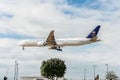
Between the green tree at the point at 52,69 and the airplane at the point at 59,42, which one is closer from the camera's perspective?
the airplane at the point at 59,42

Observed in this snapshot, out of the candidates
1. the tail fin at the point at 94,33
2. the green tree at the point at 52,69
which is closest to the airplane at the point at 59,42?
the tail fin at the point at 94,33

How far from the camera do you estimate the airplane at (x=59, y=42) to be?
98.8 meters

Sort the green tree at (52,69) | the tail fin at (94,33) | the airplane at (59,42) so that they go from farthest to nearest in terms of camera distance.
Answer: the green tree at (52,69) < the tail fin at (94,33) < the airplane at (59,42)

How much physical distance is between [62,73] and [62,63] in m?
4.77

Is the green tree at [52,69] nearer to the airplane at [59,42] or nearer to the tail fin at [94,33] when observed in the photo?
the airplane at [59,42]

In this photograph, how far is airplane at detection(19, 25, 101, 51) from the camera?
9882cm

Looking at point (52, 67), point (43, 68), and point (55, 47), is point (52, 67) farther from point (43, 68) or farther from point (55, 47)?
point (55, 47)

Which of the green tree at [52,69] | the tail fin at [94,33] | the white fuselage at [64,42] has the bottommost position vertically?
the green tree at [52,69]

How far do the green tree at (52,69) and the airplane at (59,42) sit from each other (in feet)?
61.2

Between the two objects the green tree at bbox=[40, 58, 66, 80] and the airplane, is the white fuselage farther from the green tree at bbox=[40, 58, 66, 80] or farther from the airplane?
the green tree at bbox=[40, 58, 66, 80]

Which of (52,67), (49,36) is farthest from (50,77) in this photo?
(49,36)

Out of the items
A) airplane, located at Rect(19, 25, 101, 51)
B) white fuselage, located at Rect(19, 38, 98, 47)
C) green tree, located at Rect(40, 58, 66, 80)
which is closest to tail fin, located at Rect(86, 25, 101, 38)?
airplane, located at Rect(19, 25, 101, 51)

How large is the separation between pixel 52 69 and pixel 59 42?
25.0m

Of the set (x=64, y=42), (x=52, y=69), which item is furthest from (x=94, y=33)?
(x=52, y=69)
